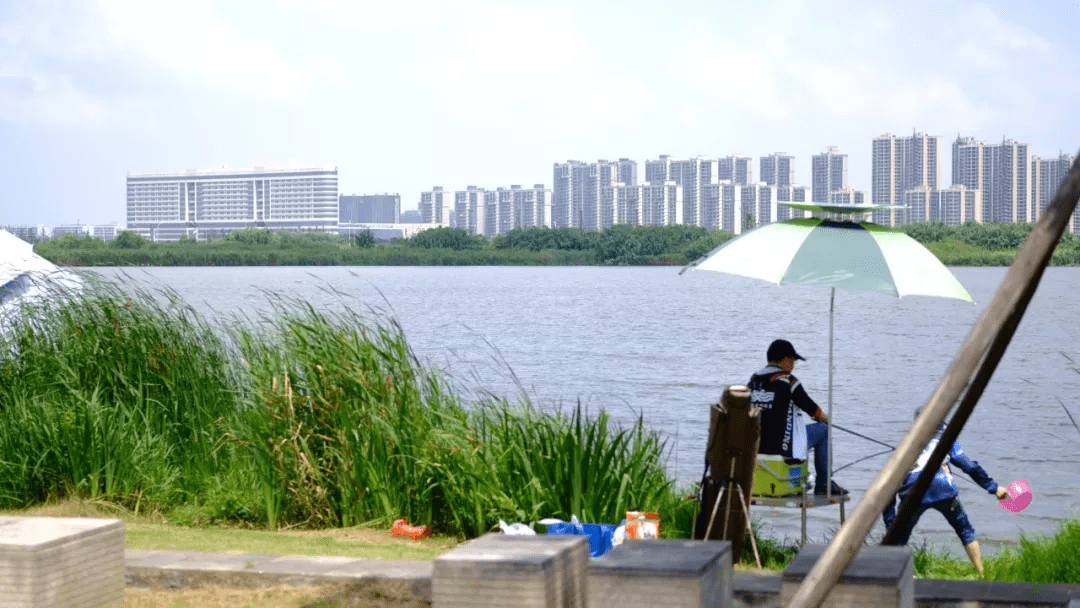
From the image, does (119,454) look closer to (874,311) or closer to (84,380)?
(84,380)

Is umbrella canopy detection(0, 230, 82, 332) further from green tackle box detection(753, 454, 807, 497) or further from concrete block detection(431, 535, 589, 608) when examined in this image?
concrete block detection(431, 535, 589, 608)

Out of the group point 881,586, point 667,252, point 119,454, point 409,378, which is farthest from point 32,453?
point 667,252

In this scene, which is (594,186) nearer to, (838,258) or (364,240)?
(364,240)

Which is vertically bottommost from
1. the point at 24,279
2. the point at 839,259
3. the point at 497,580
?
the point at 497,580

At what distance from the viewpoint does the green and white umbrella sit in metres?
7.43

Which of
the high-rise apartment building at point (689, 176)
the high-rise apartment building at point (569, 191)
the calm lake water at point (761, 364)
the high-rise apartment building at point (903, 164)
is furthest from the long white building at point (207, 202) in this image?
the calm lake water at point (761, 364)

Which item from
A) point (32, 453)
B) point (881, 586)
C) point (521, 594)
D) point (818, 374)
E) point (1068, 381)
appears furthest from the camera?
point (818, 374)

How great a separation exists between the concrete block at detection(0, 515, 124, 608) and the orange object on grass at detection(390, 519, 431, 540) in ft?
9.80

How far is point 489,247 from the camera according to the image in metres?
134

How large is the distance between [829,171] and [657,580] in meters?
143

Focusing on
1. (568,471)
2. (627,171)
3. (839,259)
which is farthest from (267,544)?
(627,171)

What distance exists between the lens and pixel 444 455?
792 centimetres

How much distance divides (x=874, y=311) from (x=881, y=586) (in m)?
81.5

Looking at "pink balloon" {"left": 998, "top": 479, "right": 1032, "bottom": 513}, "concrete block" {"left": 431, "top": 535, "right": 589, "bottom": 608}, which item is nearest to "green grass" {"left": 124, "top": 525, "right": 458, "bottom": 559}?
"concrete block" {"left": 431, "top": 535, "right": 589, "bottom": 608}
